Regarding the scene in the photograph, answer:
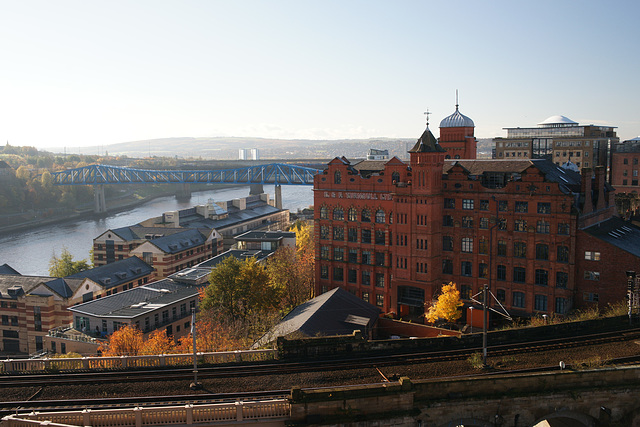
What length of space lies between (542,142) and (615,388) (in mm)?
91824

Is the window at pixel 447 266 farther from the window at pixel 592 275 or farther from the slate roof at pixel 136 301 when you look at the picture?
the slate roof at pixel 136 301

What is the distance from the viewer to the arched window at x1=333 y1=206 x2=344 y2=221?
5723 centimetres

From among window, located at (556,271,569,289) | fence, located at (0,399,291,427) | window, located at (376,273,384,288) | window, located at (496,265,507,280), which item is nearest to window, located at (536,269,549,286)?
window, located at (556,271,569,289)

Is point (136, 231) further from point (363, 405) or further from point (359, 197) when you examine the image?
point (363, 405)

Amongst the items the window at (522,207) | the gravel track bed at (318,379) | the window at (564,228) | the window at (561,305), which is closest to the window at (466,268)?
the window at (522,207)

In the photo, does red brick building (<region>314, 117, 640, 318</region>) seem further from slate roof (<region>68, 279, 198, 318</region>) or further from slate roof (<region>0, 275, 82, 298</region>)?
slate roof (<region>0, 275, 82, 298</region>)

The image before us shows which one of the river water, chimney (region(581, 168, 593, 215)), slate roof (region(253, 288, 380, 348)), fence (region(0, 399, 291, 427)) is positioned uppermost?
chimney (region(581, 168, 593, 215))

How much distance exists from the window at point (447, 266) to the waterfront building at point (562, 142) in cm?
5859

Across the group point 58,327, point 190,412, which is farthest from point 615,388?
point 58,327

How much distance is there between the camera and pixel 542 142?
355 ft

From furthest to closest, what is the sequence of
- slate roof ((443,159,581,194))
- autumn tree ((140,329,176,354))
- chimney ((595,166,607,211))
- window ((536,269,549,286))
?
chimney ((595,166,607,211)) → slate roof ((443,159,581,194)) → window ((536,269,549,286)) → autumn tree ((140,329,176,354))

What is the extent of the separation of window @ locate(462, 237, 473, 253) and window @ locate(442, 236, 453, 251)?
3.75ft

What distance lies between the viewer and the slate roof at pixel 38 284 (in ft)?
197

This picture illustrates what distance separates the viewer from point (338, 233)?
57.8 meters
